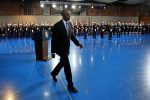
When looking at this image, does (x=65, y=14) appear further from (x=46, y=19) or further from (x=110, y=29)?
(x=46, y=19)

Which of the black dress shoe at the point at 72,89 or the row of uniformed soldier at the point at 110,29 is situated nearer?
the black dress shoe at the point at 72,89

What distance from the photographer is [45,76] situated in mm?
5633

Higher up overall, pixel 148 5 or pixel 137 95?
pixel 148 5

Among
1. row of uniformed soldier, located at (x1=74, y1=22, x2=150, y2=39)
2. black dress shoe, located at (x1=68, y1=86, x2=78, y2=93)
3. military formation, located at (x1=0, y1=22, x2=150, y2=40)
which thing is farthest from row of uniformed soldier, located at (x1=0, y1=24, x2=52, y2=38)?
black dress shoe, located at (x1=68, y1=86, x2=78, y2=93)

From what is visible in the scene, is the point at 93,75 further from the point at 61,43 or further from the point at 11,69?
the point at 11,69

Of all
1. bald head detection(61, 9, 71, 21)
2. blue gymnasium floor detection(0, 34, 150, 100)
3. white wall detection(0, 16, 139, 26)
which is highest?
white wall detection(0, 16, 139, 26)

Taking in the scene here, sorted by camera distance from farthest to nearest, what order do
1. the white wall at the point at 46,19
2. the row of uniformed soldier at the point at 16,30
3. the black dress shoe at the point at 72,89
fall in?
1. the white wall at the point at 46,19
2. the row of uniformed soldier at the point at 16,30
3. the black dress shoe at the point at 72,89

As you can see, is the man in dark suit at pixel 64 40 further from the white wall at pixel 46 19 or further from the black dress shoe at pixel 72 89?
the white wall at pixel 46 19

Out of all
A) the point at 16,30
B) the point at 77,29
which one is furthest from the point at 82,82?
the point at 77,29

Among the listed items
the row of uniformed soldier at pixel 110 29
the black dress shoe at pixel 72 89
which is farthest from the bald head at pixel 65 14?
the row of uniformed soldier at pixel 110 29

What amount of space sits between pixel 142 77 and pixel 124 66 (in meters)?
1.36

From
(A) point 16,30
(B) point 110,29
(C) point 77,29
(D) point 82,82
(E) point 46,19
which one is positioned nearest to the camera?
(D) point 82,82

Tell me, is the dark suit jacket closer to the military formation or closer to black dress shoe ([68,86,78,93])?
black dress shoe ([68,86,78,93])

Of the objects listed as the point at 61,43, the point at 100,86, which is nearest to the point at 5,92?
the point at 61,43
